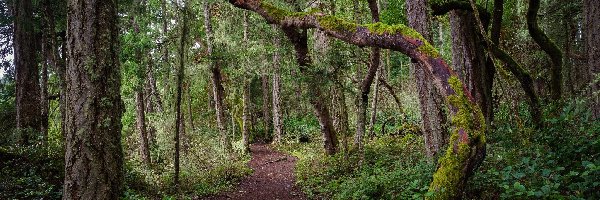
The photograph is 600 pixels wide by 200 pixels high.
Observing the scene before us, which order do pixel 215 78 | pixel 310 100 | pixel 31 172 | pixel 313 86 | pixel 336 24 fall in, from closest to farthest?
pixel 336 24, pixel 31 172, pixel 313 86, pixel 310 100, pixel 215 78

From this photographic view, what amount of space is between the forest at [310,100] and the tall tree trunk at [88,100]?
0.02 m

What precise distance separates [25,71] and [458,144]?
38.4 ft

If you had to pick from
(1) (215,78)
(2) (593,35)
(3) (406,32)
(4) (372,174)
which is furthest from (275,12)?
(1) (215,78)

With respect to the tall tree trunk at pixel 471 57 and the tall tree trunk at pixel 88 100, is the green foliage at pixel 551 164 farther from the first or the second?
the tall tree trunk at pixel 88 100

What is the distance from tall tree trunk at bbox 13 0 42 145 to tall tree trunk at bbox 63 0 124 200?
6476 millimetres

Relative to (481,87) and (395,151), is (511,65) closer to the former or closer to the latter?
(481,87)

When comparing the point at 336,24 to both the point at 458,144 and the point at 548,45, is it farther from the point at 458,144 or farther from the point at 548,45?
the point at 548,45

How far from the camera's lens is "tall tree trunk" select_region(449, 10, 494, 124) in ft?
26.4

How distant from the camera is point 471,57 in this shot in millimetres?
8102

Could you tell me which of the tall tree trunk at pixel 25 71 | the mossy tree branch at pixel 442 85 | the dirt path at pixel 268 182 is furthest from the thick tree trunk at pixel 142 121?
the mossy tree branch at pixel 442 85

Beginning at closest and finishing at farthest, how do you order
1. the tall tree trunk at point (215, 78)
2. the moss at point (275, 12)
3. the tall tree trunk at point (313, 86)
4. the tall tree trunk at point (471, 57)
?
1. the moss at point (275, 12)
2. the tall tree trunk at point (471, 57)
3. the tall tree trunk at point (313, 86)
4. the tall tree trunk at point (215, 78)

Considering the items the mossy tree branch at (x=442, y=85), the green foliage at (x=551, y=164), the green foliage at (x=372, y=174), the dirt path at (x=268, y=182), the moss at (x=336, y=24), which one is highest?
the moss at (x=336, y=24)

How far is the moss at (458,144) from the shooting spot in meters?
3.15

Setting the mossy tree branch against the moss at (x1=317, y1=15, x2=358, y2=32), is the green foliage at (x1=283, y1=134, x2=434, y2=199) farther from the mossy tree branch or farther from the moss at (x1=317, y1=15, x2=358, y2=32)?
the moss at (x1=317, y1=15, x2=358, y2=32)
